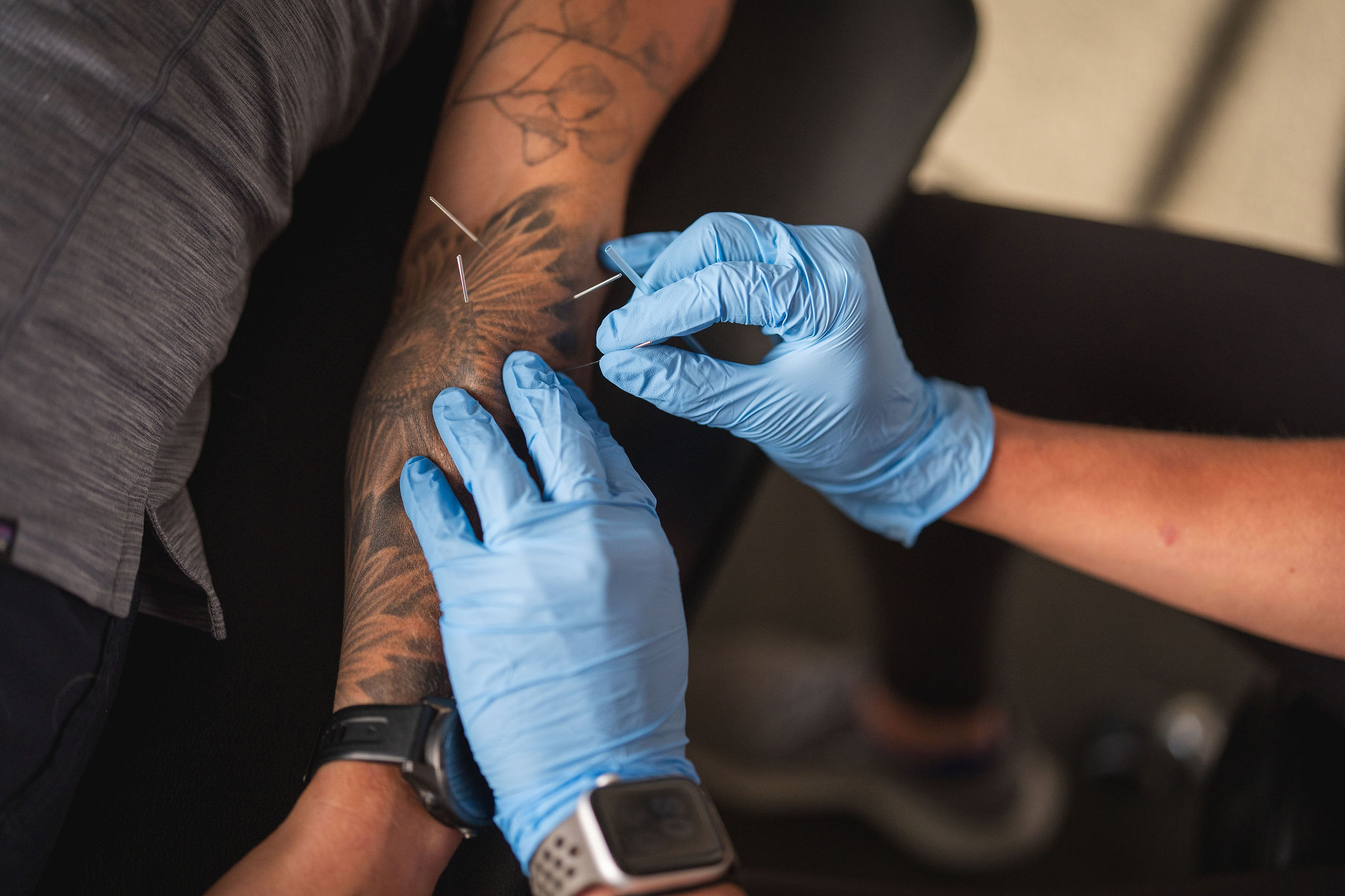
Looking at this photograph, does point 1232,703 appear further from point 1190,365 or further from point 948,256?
point 948,256

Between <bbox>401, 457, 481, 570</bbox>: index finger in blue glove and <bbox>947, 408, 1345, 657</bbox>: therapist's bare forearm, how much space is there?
32.5 inches

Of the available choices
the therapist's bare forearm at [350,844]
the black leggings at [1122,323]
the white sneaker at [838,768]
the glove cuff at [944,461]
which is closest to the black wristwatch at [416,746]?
the therapist's bare forearm at [350,844]

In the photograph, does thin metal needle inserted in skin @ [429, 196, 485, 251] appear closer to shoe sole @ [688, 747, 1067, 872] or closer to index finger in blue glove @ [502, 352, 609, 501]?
index finger in blue glove @ [502, 352, 609, 501]

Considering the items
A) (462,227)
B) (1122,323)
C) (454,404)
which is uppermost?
(462,227)

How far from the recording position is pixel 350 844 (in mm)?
894

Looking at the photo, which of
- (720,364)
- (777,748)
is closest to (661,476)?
(720,364)

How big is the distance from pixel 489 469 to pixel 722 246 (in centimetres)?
42

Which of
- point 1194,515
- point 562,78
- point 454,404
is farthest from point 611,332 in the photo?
point 1194,515

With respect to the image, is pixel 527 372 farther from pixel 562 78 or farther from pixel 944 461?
pixel 944 461

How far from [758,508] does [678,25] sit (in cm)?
150

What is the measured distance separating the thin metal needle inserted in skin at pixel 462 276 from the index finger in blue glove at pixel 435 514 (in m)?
0.25

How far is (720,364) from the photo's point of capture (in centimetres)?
110

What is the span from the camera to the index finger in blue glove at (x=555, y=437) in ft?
3.28

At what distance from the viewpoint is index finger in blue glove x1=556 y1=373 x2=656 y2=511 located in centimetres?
106
